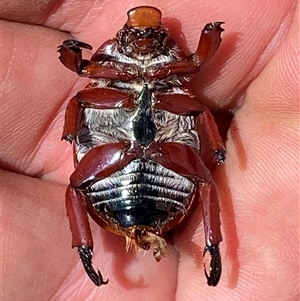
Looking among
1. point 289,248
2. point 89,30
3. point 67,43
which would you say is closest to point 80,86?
point 89,30

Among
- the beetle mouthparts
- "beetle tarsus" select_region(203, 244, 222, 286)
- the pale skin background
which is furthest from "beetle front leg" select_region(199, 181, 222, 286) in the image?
the beetle mouthparts

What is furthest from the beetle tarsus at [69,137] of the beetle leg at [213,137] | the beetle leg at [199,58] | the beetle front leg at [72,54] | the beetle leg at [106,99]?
the beetle leg at [213,137]

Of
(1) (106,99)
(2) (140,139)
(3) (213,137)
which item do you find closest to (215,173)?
(3) (213,137)

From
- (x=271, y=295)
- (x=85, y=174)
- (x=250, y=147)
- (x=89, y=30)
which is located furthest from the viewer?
(x=89, y=30)

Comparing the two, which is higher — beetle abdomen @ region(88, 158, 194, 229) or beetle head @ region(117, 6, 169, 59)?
beetle head @ region(117, 6, 169, 59)

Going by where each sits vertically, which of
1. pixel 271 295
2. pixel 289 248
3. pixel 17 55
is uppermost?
pixel 17 55

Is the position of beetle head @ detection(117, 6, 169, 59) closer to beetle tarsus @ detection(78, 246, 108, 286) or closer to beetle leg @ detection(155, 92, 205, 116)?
beetle leg @ detection(155, 92, 205, 116)

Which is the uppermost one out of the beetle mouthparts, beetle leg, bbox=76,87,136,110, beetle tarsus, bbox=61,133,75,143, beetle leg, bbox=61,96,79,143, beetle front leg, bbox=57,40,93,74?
the beetle mouthparts

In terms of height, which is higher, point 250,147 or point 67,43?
point 67,43

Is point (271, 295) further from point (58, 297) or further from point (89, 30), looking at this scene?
point (89, 30)
